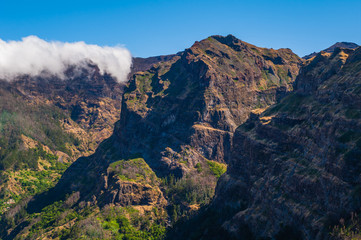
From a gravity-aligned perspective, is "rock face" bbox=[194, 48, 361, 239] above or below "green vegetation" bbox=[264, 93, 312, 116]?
below

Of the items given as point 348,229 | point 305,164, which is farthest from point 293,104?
point 348,229

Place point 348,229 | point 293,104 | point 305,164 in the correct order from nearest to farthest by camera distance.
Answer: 1. point 348,229
2. point 305,164
3. point 293,104

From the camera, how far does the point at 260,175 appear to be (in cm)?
16900

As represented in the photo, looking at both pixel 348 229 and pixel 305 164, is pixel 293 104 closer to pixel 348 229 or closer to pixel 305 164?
pixel 305 164

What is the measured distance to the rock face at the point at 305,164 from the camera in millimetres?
110812

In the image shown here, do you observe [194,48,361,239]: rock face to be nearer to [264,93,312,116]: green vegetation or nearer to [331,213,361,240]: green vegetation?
[264,93,312,116]: green vegetation

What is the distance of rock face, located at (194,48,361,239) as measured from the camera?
364 ft

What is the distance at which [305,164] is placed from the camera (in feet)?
442

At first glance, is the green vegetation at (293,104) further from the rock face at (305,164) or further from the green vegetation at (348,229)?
the green vegetation at (348,229)

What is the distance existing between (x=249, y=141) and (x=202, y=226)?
6072cm

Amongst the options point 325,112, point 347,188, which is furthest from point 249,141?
point 347,188

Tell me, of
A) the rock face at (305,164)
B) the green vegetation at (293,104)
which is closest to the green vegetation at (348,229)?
the rock face at (305,164)

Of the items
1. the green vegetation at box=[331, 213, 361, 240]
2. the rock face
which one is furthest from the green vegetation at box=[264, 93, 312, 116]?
the green vegetation at box=[331, 213, 361, 240]

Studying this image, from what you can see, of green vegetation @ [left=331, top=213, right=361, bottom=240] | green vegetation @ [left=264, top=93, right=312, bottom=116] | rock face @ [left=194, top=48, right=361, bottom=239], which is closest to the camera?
green vegetation @ [left=331, top=213, right=361, bottom=240]
